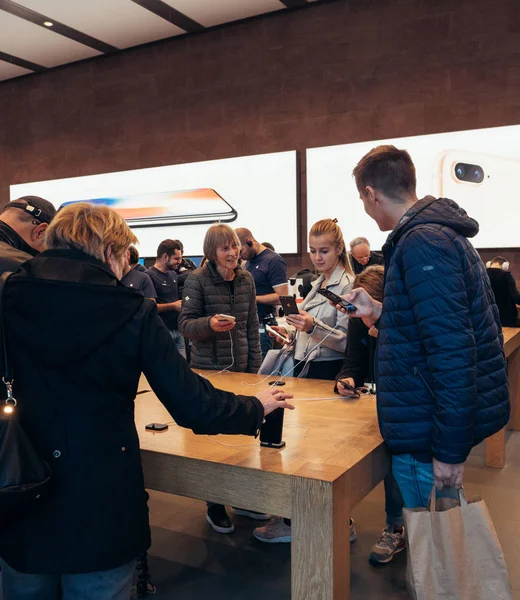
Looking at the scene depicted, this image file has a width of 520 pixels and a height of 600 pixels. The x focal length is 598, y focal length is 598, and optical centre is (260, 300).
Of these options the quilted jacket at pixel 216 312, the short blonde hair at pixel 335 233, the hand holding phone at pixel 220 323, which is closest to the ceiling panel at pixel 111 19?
the quilted jacket at pixel 216 312

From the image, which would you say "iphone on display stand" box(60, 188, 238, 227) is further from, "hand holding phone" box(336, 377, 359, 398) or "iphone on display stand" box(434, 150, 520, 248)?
"hand holding phone" box(336, 377, 359, 398)

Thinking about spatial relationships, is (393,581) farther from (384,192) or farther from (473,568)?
(384,192)

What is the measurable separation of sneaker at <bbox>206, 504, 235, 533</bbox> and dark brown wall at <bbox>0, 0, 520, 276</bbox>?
13.0ft

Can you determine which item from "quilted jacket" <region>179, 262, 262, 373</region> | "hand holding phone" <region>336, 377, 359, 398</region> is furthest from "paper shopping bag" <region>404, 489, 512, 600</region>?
"quilted jacket" <region>179, 262, 262, 373</region>

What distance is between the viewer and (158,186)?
745cm

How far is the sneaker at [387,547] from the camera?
2490 millimetres

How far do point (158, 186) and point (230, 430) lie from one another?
6292 millimetres

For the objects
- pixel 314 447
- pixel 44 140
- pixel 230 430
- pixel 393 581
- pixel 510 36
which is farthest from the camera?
pixel 44 140

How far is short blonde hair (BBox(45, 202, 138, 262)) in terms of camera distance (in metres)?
1.39

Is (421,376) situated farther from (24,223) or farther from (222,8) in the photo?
(222,8)

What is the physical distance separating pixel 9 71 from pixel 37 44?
3.83 ft

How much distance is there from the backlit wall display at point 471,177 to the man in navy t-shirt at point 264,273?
166 cm

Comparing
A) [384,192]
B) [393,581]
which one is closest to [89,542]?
[384,192]

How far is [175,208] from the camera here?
736cm
